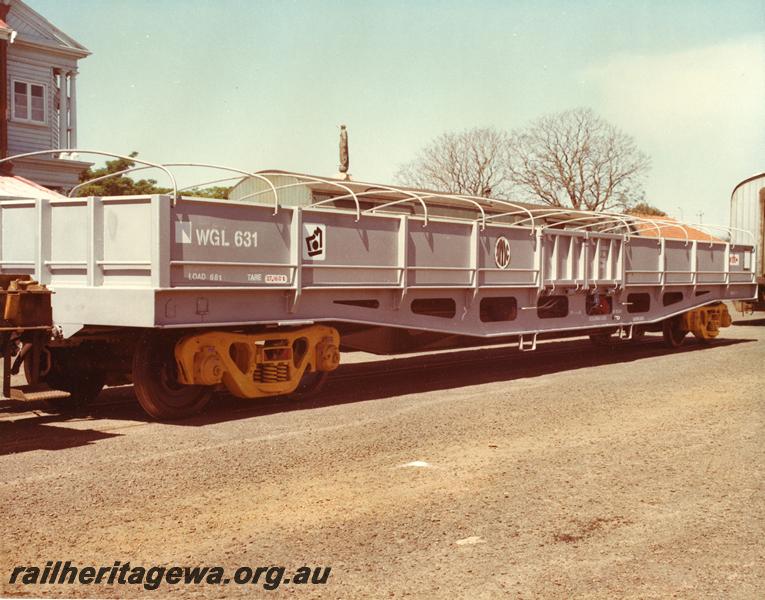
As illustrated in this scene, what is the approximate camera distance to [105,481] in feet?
20.4

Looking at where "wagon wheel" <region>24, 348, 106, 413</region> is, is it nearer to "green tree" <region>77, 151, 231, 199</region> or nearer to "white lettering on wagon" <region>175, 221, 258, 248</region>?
"white lettering on wagon" <region>175, 221, 258, 248</region>

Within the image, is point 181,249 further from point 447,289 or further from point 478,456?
point 447,289

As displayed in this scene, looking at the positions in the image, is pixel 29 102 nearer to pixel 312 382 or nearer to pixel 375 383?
pixel 375 383

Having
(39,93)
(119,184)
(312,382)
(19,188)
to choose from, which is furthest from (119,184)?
(312,382)

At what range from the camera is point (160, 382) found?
884 cm

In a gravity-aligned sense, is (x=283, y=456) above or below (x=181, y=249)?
below

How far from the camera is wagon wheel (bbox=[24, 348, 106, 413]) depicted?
360 inches

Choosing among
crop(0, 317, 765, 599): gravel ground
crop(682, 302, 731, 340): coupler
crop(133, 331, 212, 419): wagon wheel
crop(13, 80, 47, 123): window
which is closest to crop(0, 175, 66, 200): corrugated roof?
crop(13, 80, 47, 123): window

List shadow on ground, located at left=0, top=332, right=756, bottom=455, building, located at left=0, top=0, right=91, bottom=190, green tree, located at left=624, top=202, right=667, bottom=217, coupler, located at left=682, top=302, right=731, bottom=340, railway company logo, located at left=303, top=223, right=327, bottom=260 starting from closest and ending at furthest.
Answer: shadow on ground, located at left=0, top=332, right=756, bottom=455
railway company logo, located at left=303, top=223, right=327, bottom=260
coupler, located at left=682, top=302, right=731, bottom=340
building, located at left=0, top=0, right=91, bottom=190
green tree, located at left=624, top=202, right=667, bottom=217

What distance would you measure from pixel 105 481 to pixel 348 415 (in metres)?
3.25

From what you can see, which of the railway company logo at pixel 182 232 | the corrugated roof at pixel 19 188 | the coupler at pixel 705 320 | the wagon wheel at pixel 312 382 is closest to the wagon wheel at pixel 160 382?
the railway company logo at pixel 182 232

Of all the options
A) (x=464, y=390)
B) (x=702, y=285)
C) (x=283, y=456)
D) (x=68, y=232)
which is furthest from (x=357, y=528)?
(x=702, y=285)

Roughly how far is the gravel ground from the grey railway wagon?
56 centimetres

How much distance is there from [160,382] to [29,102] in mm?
20398
